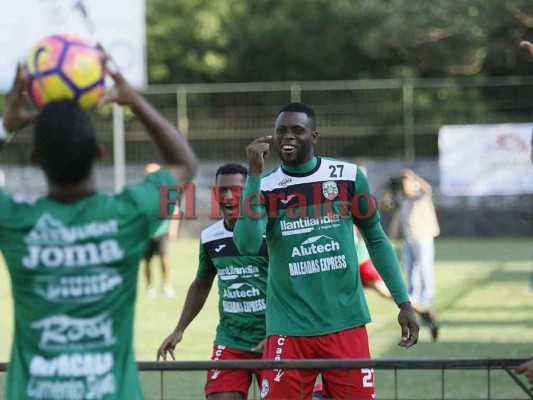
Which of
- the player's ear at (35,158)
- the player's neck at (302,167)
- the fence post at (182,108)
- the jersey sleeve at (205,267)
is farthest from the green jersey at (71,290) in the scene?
the fence post at (182,108)

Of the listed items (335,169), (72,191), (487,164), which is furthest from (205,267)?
(487,164)

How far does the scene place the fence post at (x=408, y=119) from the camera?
128ft

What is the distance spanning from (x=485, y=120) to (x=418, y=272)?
2247 centimetres

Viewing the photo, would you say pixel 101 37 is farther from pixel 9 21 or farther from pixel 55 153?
pixel 55 153

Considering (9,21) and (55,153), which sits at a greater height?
(9,21)

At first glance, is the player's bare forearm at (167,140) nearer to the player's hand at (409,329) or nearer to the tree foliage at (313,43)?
the player's hand at (409,329)

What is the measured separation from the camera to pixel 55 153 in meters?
3.84

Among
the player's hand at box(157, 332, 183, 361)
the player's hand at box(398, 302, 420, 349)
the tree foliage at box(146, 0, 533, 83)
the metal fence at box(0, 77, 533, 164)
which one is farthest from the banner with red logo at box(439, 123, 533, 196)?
the player's hand at box(398, 302, 420, 349)

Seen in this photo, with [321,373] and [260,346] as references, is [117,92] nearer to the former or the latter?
[321,373]

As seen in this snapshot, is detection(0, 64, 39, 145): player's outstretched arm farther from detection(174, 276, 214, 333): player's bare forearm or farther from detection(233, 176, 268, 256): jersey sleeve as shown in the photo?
detection(174, 276, 214, 333): player's bare forearm

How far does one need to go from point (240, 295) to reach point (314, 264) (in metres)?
0.94

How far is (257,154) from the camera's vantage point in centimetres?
599

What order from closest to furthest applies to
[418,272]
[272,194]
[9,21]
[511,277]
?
[272,194] < [418,272] < [511,277] < [9,21]

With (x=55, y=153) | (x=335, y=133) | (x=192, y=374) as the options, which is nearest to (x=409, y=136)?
(x=335, y=133)
